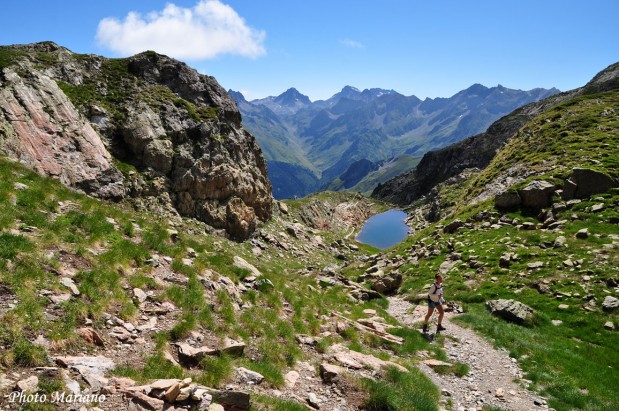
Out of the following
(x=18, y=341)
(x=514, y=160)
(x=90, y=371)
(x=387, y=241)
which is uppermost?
(x=514, y=160)

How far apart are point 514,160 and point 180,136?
189ft

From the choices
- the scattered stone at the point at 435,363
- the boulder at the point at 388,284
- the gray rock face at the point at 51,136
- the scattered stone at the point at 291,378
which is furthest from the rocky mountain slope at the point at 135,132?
the scattered stone at the point at 435,363

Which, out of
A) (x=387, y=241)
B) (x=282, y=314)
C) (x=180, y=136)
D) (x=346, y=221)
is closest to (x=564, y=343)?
(x=282, y=314)

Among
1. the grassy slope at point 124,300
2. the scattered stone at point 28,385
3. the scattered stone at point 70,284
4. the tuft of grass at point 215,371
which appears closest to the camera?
the scattered stone at point 28,385

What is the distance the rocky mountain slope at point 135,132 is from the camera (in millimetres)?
36031

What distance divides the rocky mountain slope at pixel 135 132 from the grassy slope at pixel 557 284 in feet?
88.3

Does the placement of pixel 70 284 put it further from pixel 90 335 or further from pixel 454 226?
pixel 454 226

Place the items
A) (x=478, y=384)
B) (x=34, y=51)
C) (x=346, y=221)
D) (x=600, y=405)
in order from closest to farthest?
(x=600, y=405) → (x=478, y=384) → (x=34, y=51) → (x=346, y=221)

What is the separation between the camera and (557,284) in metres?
26.8

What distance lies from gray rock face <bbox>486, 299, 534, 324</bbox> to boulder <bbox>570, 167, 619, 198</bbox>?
20.5 metres

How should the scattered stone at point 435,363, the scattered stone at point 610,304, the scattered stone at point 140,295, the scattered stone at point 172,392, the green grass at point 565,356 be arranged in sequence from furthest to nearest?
the scattered stone at point 610,304, the scattered stone at point 435,363, the green grass at point 565,356, the scattered stone at point 140,295, the scattered stone at point 172,392

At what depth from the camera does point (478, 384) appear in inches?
635

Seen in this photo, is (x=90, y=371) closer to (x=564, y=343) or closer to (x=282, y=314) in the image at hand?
(x=282, y=314)

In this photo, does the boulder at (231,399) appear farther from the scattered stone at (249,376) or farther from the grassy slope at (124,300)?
the scattered stone at (249,376)
